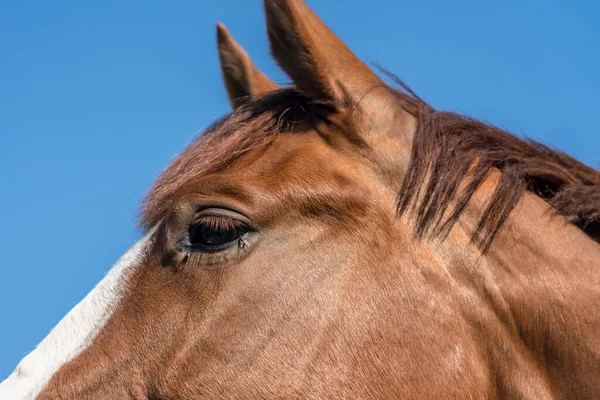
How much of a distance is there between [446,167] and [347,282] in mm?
662

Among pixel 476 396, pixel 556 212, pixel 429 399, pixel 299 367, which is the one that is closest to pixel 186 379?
pixel 299 367

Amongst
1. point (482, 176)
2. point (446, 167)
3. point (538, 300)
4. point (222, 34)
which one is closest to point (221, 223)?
point (446, 167)

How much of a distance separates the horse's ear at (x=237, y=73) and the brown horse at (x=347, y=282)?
0.88m

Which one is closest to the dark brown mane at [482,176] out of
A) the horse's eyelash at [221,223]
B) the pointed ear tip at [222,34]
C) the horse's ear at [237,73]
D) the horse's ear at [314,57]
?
the horse's ear at [314,57]

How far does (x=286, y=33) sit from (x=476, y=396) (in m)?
1.70

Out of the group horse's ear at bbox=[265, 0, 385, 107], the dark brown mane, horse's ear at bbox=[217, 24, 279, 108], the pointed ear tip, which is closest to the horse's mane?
the dark brown mane

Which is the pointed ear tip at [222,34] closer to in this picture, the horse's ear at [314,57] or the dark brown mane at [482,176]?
the horse's ear at [314,57]

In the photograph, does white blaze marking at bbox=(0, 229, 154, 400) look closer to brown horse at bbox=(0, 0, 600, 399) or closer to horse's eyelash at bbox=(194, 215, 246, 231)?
brown horse at bbox=(0, 0, 600, 399)

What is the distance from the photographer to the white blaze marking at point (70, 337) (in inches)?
112

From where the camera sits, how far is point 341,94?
3.37m

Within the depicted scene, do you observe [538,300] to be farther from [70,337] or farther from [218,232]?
[70,337]

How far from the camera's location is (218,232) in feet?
9.98

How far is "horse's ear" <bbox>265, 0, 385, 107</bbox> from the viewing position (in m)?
3.26

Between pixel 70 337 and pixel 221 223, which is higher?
pixel 221 223
